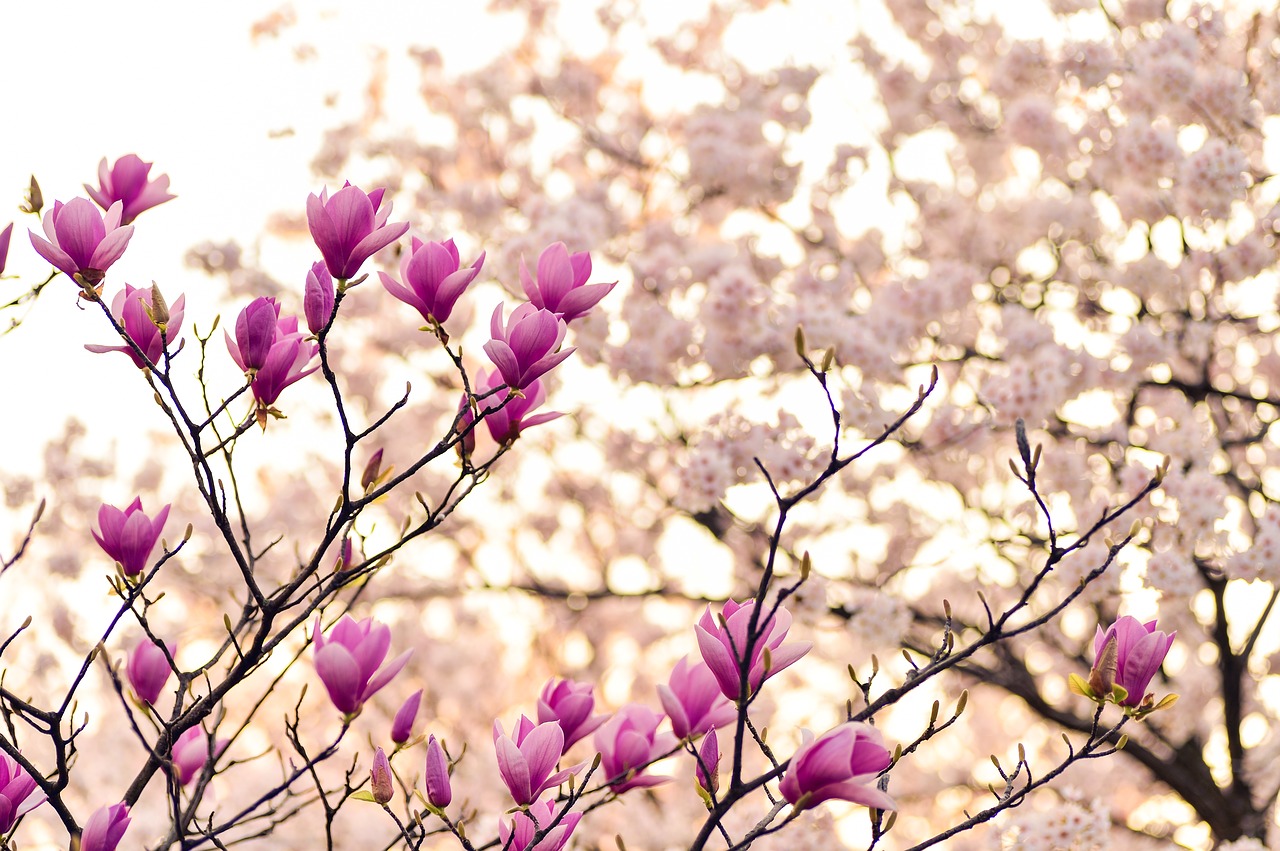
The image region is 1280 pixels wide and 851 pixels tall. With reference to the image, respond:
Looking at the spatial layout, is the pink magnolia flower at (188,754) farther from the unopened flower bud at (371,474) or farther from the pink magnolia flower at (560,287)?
the pink magnolia flower at (560,287)

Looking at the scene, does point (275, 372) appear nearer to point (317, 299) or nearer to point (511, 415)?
point (317, 299)

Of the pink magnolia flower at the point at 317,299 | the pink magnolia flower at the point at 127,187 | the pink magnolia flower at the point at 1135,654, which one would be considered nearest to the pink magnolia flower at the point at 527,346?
the pink magnolia flower at the point at 317,299

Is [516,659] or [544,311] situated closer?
[544,311]

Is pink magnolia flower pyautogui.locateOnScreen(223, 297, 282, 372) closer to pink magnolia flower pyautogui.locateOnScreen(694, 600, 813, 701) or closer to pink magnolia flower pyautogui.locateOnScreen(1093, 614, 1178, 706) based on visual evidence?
pink magnolia flower pyautogui.locateOnScreen(694, 600, 813, 701)

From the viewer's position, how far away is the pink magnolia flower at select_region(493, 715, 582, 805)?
1349 mm

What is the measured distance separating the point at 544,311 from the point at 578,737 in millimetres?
646

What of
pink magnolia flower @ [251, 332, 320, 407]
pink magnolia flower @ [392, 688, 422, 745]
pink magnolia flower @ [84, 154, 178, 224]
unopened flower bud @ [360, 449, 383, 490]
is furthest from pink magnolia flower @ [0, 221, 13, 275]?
pink magnolia flower @ [392, 688, 422, 745]

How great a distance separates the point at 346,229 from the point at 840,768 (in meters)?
0.88

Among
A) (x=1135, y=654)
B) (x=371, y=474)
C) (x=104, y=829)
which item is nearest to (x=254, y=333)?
(x=371, y=474)

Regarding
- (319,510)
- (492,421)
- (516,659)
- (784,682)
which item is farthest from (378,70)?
(492,421)

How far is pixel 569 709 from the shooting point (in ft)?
5.04

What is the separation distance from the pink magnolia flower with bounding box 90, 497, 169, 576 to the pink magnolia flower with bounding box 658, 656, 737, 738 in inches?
32.1

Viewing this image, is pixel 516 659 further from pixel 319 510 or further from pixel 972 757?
pixel 972 757

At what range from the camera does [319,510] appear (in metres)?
7.75
